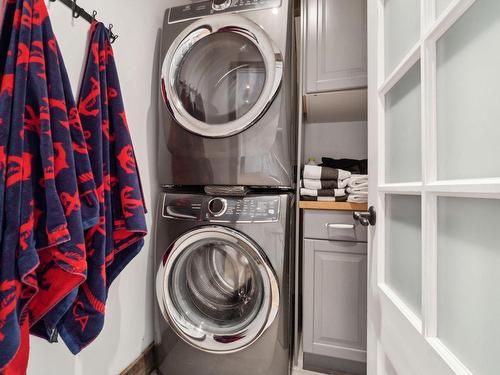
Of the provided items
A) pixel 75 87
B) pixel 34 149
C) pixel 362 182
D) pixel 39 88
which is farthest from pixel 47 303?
pixel 362 182

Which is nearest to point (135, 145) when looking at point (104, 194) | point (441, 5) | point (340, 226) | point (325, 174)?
point (104, 194)

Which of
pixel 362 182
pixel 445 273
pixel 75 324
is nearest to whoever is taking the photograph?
pixel 445 273

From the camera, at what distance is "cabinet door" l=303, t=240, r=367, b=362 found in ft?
3.67

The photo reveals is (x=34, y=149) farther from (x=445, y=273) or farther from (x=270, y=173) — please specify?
(x=445, y=273)

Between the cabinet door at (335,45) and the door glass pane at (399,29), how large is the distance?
1.37 ft

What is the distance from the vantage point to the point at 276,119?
1062 millimetres

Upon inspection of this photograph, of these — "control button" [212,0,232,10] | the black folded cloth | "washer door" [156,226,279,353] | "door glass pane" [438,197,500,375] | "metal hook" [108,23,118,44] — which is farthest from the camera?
the black folded cloth

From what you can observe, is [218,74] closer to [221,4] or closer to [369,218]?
[221,4]

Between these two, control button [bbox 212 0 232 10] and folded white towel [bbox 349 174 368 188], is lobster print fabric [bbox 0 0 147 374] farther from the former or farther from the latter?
folded white towel [bbox 349 174 368 188]

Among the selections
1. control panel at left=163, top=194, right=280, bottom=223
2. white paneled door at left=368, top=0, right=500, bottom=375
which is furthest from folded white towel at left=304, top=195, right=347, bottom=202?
white paneled door at left=368, top=0, right=500, bottom=375

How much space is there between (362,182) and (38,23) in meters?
1.27

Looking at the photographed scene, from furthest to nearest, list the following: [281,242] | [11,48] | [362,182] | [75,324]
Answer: [362,182], [281,242], [75,324], [11,48]

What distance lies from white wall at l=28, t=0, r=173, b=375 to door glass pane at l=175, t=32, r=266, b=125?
0.21 metres

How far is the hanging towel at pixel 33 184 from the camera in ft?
1.83
